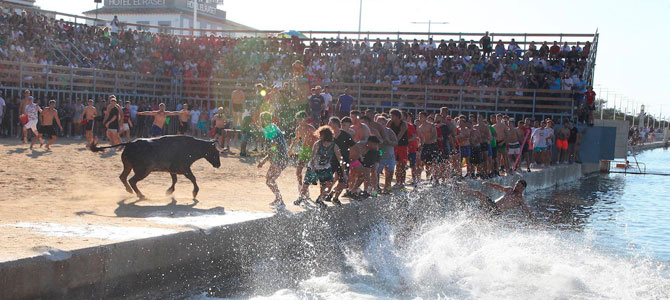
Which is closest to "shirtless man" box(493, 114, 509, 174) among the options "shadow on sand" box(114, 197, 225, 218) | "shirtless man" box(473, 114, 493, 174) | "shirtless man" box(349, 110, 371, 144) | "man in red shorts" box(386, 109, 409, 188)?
"shirtless man" box(473, 114, 493, 174)

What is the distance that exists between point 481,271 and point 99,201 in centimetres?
604

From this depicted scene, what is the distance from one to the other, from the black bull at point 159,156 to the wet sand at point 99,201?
409mm

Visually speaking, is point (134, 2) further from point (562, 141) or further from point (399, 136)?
point (399, 136)

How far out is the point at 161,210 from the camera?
989 cm

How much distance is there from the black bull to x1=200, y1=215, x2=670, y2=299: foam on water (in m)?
3.27

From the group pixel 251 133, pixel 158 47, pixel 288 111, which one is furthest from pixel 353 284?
pixel 158 47

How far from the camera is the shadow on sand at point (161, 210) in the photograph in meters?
9.43

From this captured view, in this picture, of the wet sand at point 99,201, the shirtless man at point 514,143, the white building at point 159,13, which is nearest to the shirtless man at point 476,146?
the shirtless man at point 514,143

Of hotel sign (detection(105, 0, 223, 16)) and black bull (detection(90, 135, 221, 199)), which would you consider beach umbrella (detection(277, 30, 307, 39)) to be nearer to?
black bull (detection(90, 135, 221, 199))

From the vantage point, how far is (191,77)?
2941 cm

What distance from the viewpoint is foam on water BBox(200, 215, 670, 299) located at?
8.79 metres

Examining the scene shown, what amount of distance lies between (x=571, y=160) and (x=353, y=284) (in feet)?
66.8

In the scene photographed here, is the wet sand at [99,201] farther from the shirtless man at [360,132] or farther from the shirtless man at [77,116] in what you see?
the shirtless man at [77,116]

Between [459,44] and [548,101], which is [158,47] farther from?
[548,101]
